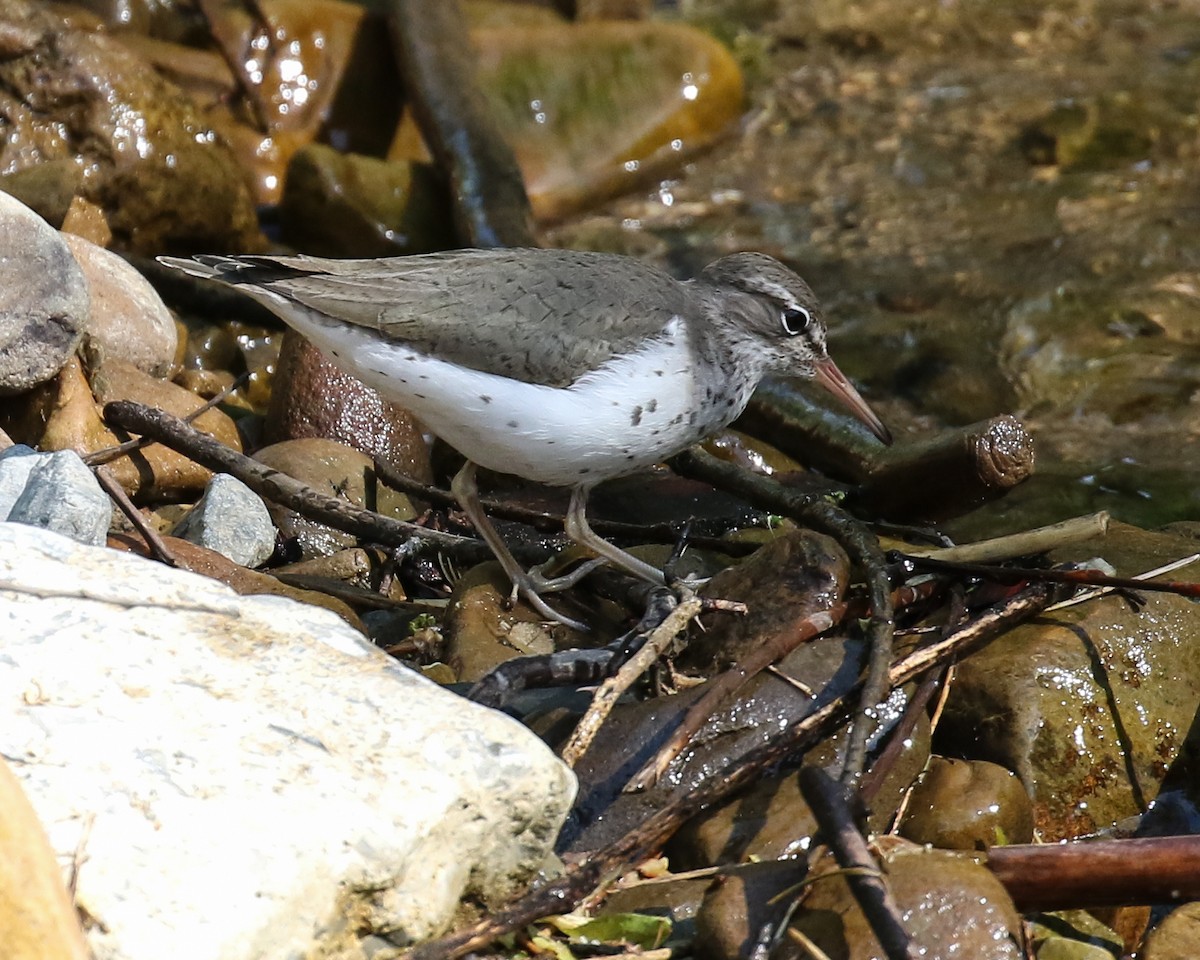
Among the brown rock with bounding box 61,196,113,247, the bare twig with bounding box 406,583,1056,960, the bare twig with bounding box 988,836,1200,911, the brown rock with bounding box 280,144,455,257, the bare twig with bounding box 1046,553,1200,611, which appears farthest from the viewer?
the brown rock with bounding box 280,144,455,257

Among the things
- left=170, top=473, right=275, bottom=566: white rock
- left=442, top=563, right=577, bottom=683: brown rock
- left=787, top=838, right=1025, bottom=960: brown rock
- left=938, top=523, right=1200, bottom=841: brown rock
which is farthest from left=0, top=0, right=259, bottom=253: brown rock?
left=787, top=838, right=1025, bottom=960: brown rock

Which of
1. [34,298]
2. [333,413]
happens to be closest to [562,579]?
[333,413]

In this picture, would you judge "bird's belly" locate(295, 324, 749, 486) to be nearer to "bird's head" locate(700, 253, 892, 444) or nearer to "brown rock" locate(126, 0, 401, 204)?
"bird's head" locate(700, 253, 892, 444)

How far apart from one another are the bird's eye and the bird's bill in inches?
9.7

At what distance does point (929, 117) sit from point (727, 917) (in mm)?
9094

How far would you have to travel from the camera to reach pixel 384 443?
6695 mm

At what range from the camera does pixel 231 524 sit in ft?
18.7

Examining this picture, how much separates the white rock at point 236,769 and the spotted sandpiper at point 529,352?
4.38 ft

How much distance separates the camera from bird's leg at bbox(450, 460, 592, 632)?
528 cm

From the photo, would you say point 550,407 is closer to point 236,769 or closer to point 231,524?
point 231,524

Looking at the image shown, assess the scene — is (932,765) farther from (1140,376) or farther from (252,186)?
(252,186)

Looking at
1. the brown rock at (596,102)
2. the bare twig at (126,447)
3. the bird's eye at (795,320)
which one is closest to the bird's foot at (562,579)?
the bird's eye at (795,320)

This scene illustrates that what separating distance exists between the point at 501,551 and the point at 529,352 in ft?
2.88

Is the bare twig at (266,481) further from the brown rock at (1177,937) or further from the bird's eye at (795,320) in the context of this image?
the brown rock at (1177,937)
